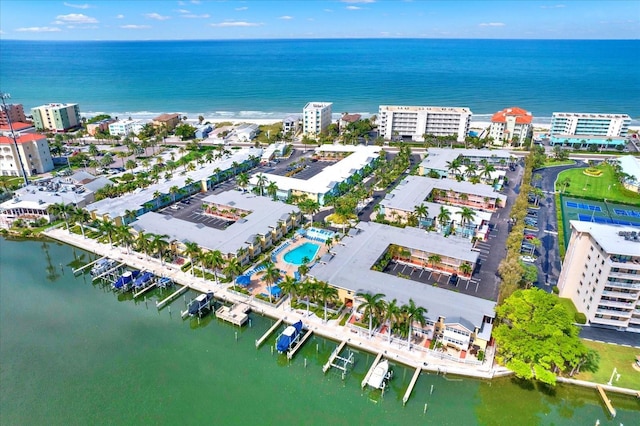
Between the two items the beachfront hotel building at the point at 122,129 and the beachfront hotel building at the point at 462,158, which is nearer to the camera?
the beachfront hotel building at the point at 462,158

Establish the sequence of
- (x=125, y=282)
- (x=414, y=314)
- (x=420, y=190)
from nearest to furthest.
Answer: (x=414, y=314) → (x=125, y=282) → (x=420, y=190)

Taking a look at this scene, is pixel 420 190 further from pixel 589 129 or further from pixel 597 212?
pixel 589 129

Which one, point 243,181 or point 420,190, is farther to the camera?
point 243,181

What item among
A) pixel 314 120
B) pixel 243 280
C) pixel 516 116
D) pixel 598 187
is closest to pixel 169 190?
pixel 243 280

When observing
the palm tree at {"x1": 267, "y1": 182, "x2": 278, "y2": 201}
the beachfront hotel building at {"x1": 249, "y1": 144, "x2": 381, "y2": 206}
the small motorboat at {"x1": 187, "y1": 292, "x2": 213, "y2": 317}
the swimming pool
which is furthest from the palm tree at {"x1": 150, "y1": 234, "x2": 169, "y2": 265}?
the beachfront hotel building at {"x1": 249, "y1": 144, "x2": 381, "y2": 206}

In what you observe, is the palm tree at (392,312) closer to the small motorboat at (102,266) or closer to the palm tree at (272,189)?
the palm tree at (272,189)

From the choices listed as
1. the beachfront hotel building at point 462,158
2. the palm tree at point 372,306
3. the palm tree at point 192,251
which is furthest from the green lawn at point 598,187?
the palm tree at point 192,251

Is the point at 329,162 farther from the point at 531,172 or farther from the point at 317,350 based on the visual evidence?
the point at 317,350
